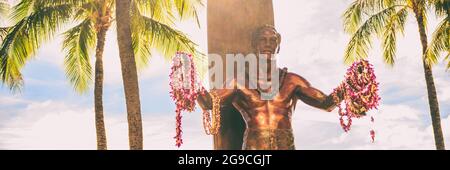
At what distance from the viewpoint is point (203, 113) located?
5.44m

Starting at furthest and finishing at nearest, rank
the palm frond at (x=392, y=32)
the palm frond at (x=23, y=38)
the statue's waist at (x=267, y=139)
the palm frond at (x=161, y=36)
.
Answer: the palm frond at (x=392, y=32), the palm frond at (x=161, y=36), the palm frond at (x=23, y=38), the statue's waist at (x=267, y=139)

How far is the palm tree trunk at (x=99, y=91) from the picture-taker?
13.0 metres

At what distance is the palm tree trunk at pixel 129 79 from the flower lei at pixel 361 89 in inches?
203

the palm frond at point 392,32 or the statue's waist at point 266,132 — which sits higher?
the palm frond at point 392,32

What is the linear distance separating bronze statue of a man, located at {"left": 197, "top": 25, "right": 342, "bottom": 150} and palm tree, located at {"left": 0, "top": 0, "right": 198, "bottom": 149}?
5288 millimetres

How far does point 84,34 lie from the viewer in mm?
13391

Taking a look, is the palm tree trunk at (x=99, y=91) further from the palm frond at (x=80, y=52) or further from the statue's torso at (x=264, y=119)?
the statue's torso at (x=264, y=119)

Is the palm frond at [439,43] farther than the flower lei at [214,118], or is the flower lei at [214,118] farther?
the palm frond at [439,43]

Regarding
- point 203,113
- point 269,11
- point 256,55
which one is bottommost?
point 203,113

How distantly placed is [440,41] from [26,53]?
30.7 feet

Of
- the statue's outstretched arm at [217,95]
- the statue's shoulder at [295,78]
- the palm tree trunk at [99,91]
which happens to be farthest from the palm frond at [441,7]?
the statue's outstretched arm at [217,95]

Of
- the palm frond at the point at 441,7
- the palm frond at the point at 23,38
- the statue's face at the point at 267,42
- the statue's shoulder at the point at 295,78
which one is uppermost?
the palm frond at the point at 441,7
